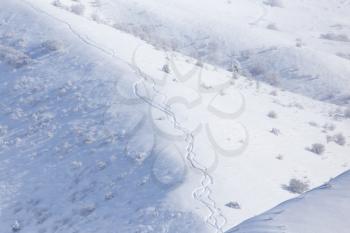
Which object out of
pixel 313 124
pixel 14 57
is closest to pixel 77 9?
pixel 14 57

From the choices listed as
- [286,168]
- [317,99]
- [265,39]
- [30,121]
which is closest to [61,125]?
[30,121]

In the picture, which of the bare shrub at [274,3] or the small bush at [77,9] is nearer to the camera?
the small bush at [77,9]

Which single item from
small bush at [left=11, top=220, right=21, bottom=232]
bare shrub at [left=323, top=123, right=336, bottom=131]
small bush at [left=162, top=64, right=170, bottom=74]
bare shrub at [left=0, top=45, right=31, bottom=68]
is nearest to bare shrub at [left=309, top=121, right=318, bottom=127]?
bare shrub at [left=323, top=123, right=336, bottom=131]

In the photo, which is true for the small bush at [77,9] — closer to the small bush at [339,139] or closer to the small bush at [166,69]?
the small bush at [166,69]

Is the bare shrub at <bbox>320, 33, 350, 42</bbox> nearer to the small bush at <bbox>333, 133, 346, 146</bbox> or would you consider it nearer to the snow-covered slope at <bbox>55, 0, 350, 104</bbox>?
the snow-covered slope at <bbox>55, 0, 350, 104</bbox>

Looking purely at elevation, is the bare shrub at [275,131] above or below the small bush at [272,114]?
above

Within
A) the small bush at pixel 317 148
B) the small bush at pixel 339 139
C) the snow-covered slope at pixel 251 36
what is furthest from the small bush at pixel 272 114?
the snow-covered slope at pixel 251 36
